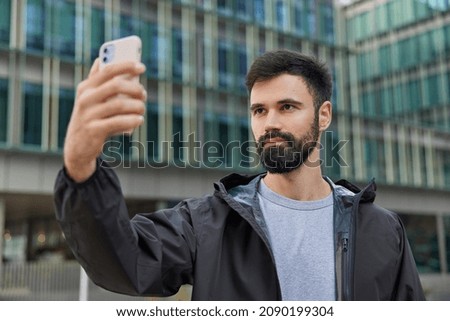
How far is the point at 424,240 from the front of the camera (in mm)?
32531

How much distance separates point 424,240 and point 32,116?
2236cm

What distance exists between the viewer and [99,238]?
1.72 metres

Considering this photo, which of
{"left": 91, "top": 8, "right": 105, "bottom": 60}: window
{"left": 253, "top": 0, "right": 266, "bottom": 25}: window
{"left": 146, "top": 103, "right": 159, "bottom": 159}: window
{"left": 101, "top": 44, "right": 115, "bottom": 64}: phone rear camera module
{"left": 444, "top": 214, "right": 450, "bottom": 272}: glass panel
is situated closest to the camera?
{"left": 101, "top": 44, "right": 115, "bottom": 64}: phone rear camera module

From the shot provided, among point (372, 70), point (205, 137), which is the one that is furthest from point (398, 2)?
point (205, 137)

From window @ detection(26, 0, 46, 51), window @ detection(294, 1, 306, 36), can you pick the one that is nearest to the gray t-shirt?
window @ detection(26, 0, 46, 51)

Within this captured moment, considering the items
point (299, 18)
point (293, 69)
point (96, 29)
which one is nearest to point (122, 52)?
point (293, 69)

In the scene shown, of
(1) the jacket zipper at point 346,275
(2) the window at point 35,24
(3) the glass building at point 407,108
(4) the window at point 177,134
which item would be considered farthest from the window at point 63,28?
(1) the jacket zipper at point 346,275

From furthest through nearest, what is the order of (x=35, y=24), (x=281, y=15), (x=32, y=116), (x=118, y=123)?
(x=281, y=15) → (x=35, y=24) → (x=32, y=116) → (x=118, y=123)

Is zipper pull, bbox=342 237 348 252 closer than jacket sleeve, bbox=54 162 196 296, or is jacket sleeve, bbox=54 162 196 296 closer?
jacket sleeve, bbox=54 162 196 296

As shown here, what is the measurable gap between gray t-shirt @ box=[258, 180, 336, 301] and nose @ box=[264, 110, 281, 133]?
30 cm

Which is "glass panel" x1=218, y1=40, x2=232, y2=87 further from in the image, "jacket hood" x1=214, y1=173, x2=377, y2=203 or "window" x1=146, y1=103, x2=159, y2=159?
"jacket hood" x1=214, y1=173, x2=377, y2=203

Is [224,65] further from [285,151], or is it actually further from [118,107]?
[118,107]

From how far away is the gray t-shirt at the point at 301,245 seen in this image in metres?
2.31

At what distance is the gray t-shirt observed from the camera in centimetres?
231
